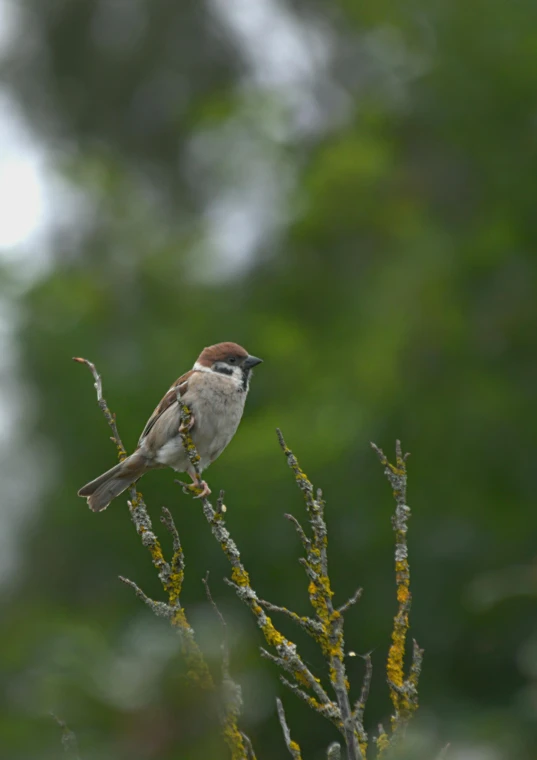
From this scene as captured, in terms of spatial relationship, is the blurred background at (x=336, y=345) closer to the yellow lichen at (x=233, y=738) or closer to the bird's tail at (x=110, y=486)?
the bird's tail at (x=110, y=486)

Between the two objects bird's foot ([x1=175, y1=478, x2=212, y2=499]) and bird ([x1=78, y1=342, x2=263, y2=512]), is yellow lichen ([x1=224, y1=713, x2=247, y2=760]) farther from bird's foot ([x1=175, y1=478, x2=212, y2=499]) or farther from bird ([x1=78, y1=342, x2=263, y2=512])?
bird ([x1=78, y1=342, x2=263, y2=512])

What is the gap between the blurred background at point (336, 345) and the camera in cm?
660

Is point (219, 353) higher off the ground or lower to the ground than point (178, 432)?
higher

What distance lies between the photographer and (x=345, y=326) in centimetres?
833

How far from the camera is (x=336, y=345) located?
820cm

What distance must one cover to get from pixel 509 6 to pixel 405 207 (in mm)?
1739

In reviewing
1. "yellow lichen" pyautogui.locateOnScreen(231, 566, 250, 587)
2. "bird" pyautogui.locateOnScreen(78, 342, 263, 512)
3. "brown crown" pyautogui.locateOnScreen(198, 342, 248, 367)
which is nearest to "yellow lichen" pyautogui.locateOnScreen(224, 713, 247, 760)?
"yellow lichen" pyautogui.locateOnScreen(231, 566, 250, 587)

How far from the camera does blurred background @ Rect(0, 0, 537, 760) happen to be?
6602mm

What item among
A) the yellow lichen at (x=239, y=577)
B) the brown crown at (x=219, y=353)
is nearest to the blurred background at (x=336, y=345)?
the brown crown at (x=219, y=353)

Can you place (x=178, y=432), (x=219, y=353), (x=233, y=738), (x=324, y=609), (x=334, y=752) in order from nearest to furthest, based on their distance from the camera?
(x=233, y=738) < (x=334, y=752) < (x=324, y=609) < (x=178, y=432) < (x=219, y=353)

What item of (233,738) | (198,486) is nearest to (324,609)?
(233,738)

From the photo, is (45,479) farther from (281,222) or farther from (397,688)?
(397,688)

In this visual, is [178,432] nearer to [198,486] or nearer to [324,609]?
[198,486]

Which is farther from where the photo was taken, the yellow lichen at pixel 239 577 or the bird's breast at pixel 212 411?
the bird's breast at pixel 212 411
